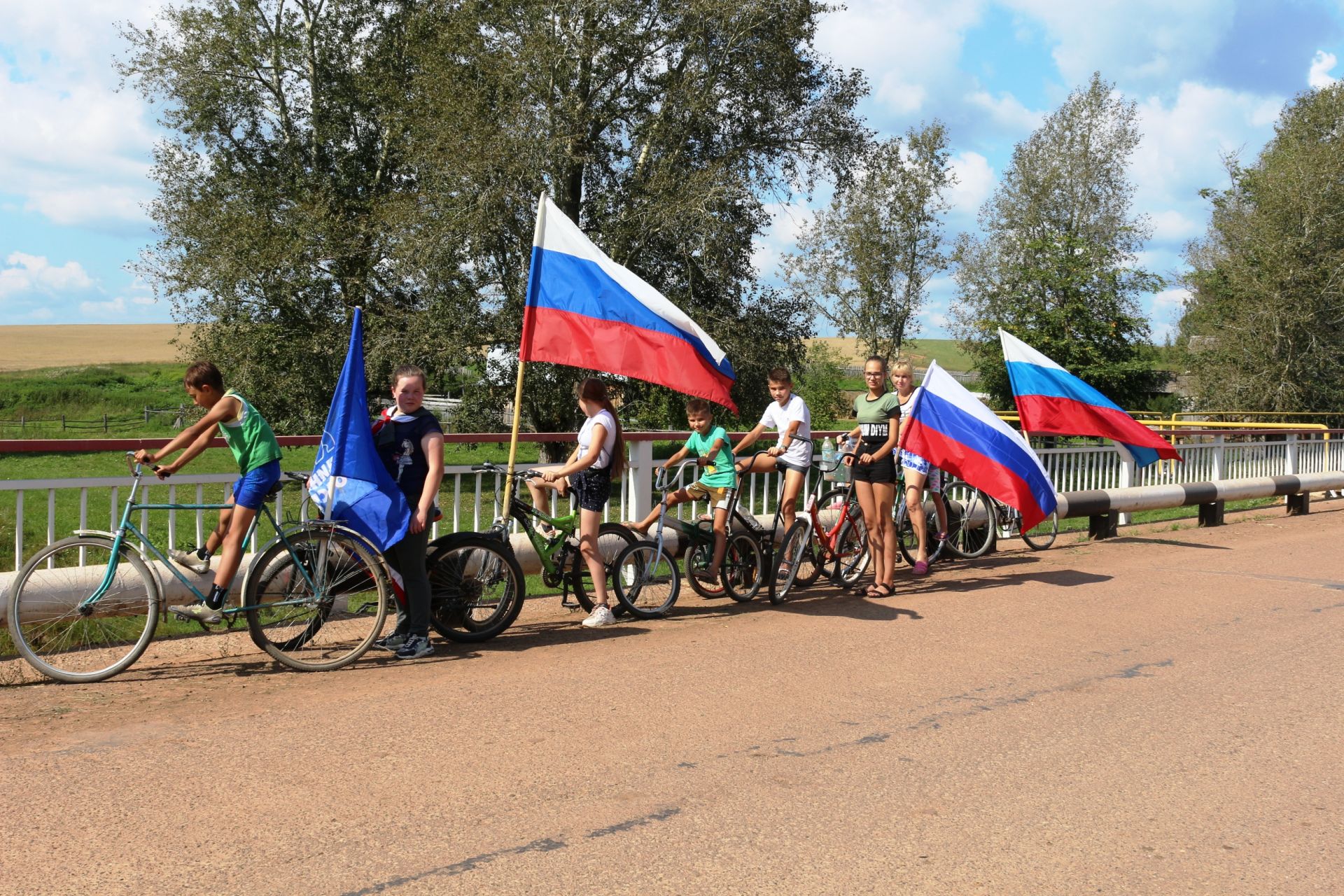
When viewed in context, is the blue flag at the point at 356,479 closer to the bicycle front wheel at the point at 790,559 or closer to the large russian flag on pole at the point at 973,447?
the bicycle front wheel at the point at 790,559

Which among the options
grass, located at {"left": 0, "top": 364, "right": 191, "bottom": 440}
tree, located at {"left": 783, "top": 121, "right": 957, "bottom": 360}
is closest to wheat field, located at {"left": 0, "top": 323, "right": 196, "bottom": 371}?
grass, located at {"left": 0, "top": 364, "right": 191, "bottom": 440}

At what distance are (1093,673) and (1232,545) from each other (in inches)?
291

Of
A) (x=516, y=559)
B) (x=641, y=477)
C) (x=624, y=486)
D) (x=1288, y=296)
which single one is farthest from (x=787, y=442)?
(x=1288, y=296)

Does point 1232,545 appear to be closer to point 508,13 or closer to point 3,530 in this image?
point 3,530

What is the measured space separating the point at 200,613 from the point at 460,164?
1776cm

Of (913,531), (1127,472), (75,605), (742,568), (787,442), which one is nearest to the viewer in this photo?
(75,605)

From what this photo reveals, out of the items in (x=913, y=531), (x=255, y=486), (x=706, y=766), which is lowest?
(x=706, y=766)

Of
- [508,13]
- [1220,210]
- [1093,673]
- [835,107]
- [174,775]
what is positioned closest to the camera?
[174,775]

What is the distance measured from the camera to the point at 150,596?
625 centimetres

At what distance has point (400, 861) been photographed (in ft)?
12.3

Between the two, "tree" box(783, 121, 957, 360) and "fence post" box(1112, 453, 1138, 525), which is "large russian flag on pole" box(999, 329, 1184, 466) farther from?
"tree" box(783, 121, 957, 360)

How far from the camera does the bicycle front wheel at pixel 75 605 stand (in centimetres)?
603

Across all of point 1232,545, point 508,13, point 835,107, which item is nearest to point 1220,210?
point 835,107

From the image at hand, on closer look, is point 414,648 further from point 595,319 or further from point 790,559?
point 790,559
